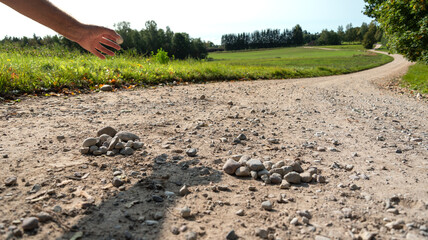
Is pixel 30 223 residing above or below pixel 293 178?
above

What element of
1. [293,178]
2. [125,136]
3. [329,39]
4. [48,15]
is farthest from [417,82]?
[329,39]

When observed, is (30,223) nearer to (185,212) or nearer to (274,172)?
(185,212)

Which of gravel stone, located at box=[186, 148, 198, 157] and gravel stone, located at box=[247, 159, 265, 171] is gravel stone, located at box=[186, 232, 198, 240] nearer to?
gravel stone, located at box=[247, 159, 265, 171]

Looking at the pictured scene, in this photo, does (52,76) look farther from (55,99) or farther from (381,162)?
(381,162)

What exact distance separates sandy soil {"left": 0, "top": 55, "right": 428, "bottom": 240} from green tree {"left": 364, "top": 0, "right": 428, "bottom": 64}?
7415mm

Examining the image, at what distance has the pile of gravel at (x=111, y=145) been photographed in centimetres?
282

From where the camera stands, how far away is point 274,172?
8.38ft

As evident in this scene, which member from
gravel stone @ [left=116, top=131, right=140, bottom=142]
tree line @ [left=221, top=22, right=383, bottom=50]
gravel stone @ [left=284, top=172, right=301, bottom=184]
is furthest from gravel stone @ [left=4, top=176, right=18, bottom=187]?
tree line @ [left=221, top=22, right=383, bottom=50]

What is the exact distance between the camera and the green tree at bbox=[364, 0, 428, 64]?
386 inches

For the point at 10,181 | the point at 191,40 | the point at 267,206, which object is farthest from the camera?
the point at 191,40

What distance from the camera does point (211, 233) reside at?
174 cm

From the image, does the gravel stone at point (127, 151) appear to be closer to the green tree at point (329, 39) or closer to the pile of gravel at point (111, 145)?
the pile of gravel at point (111, 145)

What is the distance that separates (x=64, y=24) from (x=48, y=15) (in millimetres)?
119

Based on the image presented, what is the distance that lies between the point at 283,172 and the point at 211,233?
1077mm
